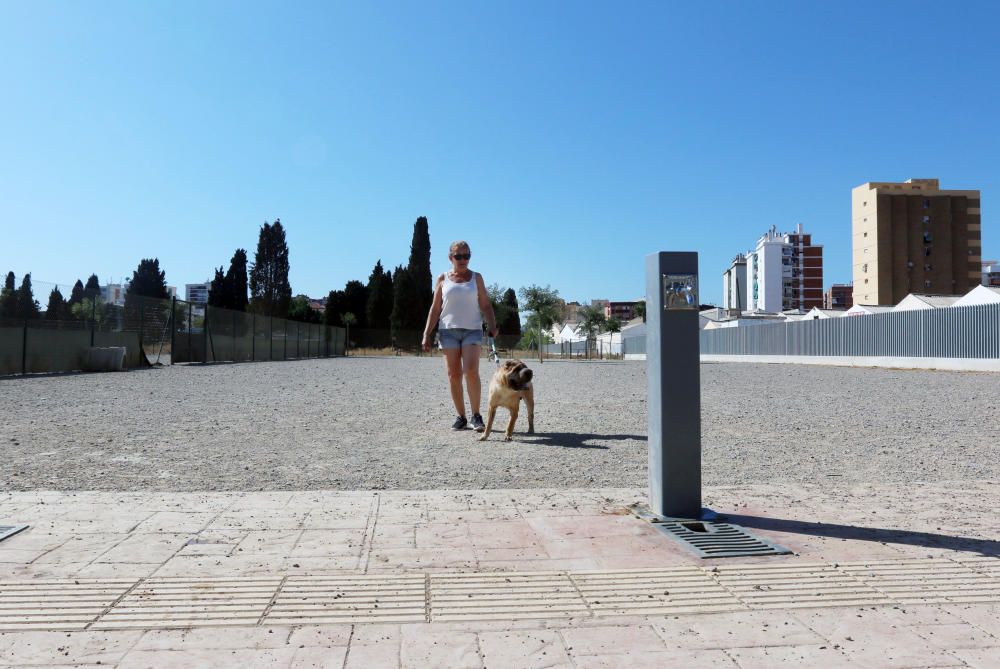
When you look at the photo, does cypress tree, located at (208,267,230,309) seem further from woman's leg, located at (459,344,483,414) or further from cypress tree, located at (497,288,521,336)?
woman's leg, located at (459,344,483,414)

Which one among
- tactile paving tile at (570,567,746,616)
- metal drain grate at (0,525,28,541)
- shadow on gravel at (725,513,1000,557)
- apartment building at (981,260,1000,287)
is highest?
apartment building at (981,260,1000,287)

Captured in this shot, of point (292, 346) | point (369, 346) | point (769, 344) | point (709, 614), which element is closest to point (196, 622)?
point (709, 614)

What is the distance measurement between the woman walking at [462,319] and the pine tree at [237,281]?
248 feet

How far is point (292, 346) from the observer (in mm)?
39250

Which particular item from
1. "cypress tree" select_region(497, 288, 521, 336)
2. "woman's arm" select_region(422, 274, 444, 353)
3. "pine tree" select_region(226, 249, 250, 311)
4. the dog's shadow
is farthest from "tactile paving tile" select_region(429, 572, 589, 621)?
"cypress tree" select_region(497, 288, 521, 336)

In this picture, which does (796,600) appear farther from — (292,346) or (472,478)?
(292,346)

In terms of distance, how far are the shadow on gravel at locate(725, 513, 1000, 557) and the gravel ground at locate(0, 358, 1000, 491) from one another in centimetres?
107

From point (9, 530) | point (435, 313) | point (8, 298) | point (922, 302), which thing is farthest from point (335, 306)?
point (9, 530)

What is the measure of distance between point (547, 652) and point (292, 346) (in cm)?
3889

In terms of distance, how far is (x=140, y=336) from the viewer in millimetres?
20797

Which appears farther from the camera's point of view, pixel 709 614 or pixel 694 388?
pixel 694 388

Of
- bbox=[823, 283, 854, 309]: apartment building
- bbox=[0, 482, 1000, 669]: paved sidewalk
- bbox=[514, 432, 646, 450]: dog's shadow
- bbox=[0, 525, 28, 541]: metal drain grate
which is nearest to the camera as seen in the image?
bbox=[0, 482, 1000, 669]: paved sidewalk

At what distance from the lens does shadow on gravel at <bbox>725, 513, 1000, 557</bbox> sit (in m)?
3.09

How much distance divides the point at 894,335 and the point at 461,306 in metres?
26.2
